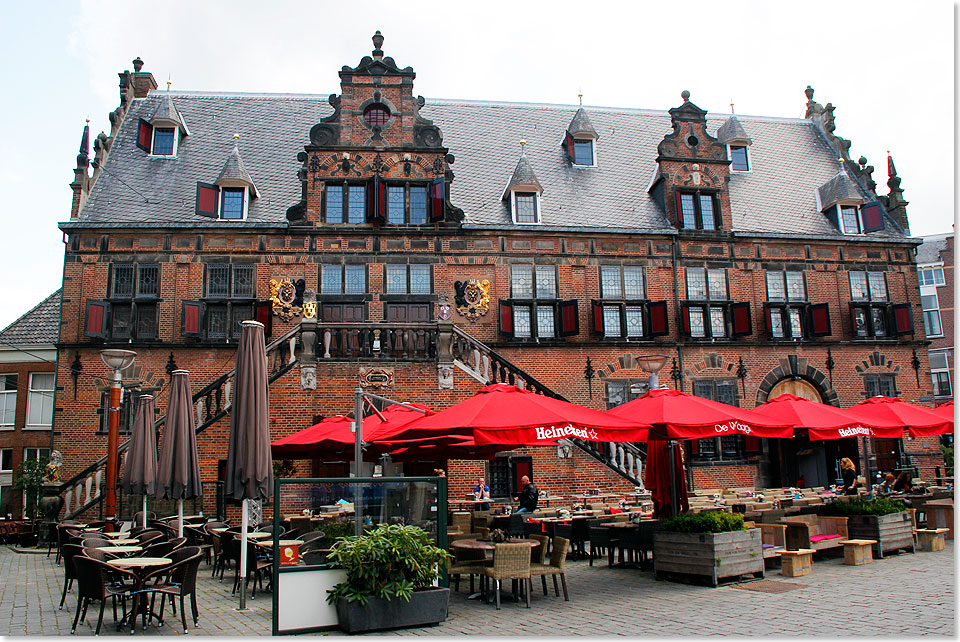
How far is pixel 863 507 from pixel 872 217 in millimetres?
15683

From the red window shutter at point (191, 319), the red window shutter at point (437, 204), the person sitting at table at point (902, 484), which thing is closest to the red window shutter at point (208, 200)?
the red window shutter at point (191, 319)

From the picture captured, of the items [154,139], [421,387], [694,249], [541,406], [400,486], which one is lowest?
[400,486]

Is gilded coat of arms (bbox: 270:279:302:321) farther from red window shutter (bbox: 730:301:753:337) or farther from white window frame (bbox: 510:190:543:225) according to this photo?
red window shutter (bbox: 730:301:753:337)

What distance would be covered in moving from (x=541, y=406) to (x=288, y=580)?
13.6 ft

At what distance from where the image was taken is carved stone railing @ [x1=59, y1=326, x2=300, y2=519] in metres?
16.1

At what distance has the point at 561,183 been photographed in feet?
81.8

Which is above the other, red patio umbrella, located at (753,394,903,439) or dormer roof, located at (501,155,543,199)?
dormer roof, located at (501,155,543,199)

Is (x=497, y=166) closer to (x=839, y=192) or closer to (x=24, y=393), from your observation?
(x=839, y=192)

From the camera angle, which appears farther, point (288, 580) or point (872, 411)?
point (872, 411)

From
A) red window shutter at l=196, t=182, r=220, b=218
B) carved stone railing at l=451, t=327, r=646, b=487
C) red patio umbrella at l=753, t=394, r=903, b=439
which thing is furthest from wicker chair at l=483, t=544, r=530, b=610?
red window shutter at l=196, t=182, r=220, b=218

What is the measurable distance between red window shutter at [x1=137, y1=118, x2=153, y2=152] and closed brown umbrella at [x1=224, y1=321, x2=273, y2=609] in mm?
17500

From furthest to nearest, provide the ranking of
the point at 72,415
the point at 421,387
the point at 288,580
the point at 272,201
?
the point at 272,201
the point at 72,415
the point at 421,387
the point at 288,580

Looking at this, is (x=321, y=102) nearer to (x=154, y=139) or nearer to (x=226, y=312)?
(x=154, y=139)

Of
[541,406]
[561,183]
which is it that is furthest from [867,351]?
[541,406]
